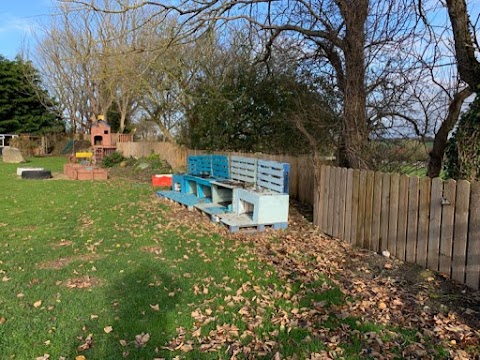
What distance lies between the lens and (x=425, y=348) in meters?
3.45

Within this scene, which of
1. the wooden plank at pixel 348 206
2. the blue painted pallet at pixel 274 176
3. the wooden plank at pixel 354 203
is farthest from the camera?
the blue painted pallet at pixel 274 176

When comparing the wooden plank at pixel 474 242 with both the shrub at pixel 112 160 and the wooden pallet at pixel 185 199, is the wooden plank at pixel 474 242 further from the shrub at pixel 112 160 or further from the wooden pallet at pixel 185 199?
the shrub at pixel 112 160

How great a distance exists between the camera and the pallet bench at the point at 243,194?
24.6 ft

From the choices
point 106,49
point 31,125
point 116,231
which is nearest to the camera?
point 116,231

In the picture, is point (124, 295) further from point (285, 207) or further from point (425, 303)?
point (285, 207)

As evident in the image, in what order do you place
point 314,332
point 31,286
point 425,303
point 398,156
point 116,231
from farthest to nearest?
point 398,156, point 116,231, point 31,286, point 425,303, point 314,332

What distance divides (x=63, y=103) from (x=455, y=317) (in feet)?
132

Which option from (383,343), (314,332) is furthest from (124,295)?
(383,343)

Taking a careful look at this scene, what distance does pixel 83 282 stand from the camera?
4941 mm

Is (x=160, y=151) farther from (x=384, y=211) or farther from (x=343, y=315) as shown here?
(x=343, y=315)

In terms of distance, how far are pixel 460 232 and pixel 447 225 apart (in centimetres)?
19

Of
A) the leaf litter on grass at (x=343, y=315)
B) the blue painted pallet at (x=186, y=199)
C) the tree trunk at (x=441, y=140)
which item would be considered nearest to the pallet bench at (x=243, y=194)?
the blue painted pallet at (x=186, y=199)

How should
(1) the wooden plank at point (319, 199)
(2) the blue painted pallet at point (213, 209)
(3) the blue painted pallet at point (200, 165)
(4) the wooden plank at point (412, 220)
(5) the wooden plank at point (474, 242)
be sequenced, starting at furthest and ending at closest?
(3) the blue painted pallet at point (200, 165) → (2) the blue painted pallet at point (213, 209) → (1) the wooden plank at point (319, 199) → (4) the wooden plank at point (412, 220) → (5) the wooden plank at point (474, 242)

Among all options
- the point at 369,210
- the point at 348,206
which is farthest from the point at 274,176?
the point at 369,210
